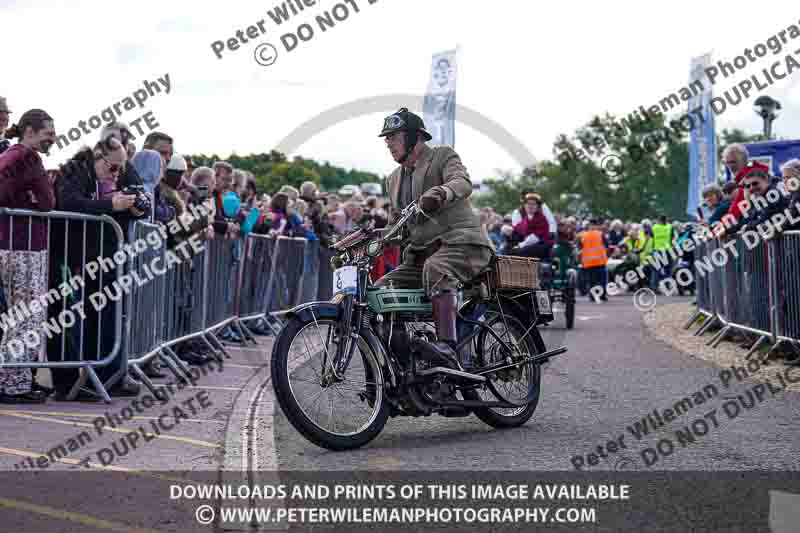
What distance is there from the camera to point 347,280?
6.37m

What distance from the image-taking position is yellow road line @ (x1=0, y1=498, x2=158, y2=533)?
420 cm

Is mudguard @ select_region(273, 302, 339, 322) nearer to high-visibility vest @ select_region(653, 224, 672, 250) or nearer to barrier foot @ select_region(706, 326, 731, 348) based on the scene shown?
barrier foot @ select_region(706, 326, 731, 348)

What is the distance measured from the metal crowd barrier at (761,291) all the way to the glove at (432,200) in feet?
16.8

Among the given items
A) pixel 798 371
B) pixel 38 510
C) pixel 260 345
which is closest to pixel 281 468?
pixel 38 510

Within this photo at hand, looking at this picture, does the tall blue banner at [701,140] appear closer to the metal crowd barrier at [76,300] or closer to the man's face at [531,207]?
the man's face at [531,207]

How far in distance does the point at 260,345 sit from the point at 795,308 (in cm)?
603

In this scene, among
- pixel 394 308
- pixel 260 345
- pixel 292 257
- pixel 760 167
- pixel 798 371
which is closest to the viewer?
pixel 394 308

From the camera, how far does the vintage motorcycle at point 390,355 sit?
6.04 m

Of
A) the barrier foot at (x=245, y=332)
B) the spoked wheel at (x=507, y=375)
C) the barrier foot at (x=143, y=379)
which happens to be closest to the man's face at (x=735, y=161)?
the barrier foot at (x=245, y=332)

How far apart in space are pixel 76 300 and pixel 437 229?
2782mm

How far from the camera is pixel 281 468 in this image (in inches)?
215

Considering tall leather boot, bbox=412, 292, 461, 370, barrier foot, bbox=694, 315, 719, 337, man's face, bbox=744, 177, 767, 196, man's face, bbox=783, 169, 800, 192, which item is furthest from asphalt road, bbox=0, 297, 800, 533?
barrier foot, bbox=694, 315, 719, 337

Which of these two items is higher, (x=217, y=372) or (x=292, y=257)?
(x=292, y=257)

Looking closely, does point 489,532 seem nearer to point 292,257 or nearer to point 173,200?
point 173,200
